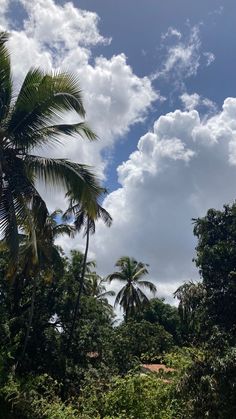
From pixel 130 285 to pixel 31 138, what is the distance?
2813cm

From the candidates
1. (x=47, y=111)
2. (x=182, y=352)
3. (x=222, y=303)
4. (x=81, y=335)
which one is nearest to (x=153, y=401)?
(x=182, y=352)

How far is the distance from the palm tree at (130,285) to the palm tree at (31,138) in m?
27.2

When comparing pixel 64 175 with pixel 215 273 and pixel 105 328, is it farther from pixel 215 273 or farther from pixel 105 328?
pixel 105 328

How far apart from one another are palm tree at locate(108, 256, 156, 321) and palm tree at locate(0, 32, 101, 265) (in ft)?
89.3

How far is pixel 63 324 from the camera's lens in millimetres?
22250

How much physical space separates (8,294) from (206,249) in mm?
11253

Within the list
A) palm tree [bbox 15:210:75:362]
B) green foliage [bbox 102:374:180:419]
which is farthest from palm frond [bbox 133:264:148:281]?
green foliage [bbox 102:374:180:419]

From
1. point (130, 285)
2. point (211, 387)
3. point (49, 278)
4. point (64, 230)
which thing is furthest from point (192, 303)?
point (130, 285)

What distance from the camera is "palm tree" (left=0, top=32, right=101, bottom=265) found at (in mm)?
11164

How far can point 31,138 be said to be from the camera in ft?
38.0

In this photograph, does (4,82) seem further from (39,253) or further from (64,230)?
(64,230)

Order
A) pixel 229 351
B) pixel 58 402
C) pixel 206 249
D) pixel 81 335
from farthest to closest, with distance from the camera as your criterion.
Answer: pixel 81 335, pixel 206 249, pixel 58 402, pixel 229 351

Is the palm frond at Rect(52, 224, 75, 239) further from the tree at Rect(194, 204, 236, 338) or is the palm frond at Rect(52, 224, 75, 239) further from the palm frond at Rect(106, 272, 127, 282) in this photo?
the palm frond at Rect(106, 272, 127, 282)

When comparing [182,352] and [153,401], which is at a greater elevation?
[182,352]
